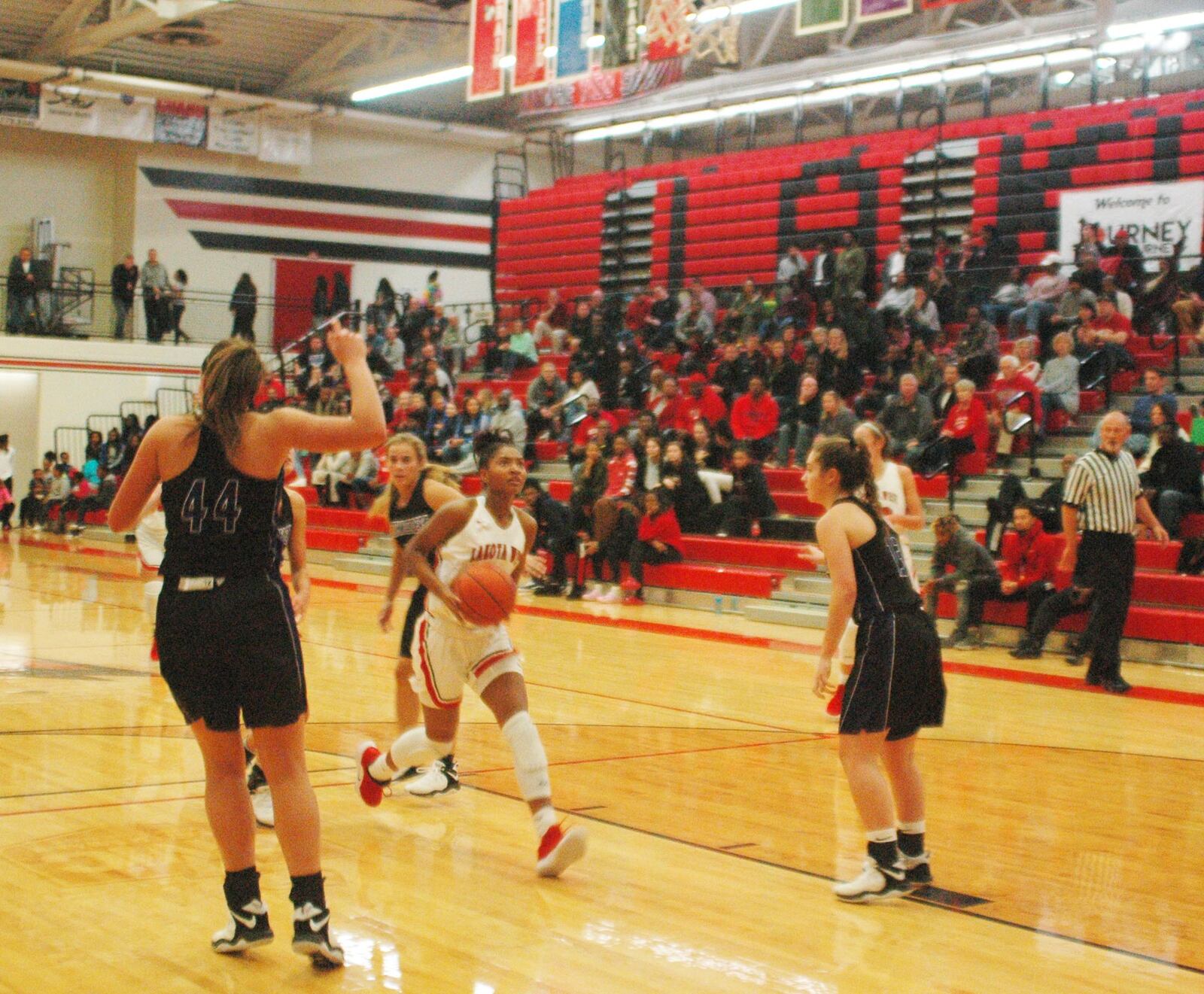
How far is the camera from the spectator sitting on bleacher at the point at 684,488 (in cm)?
1445

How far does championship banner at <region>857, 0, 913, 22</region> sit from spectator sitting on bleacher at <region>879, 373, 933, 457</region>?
3.26 m

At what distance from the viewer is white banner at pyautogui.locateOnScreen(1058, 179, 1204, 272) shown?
16781mm

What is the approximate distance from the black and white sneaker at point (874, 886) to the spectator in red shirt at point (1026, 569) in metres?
6.79

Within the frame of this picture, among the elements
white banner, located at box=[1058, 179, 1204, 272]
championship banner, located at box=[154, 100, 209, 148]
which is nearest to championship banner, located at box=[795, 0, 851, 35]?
white banner, located at box=[1058, 179, 1204, 272]

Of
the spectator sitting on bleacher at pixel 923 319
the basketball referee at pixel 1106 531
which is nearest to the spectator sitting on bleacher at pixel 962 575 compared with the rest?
the basketball referee at pixel 1106 531

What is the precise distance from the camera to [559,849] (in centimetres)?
456

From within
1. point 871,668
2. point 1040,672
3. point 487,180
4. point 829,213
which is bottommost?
point 1040,672

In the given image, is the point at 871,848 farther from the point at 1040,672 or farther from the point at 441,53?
the point at 441,53

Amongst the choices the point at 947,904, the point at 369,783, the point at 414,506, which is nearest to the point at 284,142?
the point at 414,506

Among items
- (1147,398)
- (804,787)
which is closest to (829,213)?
(1147,398)

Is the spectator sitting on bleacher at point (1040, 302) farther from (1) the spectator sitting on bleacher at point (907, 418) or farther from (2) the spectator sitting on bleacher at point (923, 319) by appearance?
(1) the spectator sitting on bleacher at point (907, 418)

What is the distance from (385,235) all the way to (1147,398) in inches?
822

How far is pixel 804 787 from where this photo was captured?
6.15 meters

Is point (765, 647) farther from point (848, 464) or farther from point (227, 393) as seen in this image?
point (227, 393)
